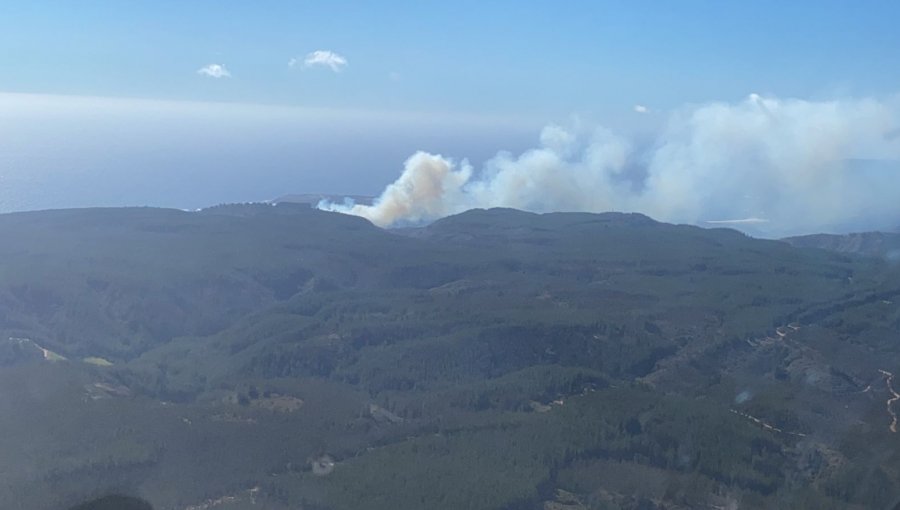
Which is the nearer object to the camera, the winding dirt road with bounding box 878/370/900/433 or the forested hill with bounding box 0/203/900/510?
the forested hill with bounding box 0/203/900/510

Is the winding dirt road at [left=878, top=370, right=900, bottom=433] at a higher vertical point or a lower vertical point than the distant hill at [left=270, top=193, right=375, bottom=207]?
lower

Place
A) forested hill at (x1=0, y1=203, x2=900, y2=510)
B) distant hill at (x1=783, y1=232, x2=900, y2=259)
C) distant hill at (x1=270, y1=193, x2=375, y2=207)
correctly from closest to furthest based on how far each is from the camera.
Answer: forested hill at (x1=0, y1=203, x2=900, y2=510)
distant hill at (x1=783, y1=232, x2=900, y2=259)
distant hill at (x1=270, y1=193, x2=375, y2=207)

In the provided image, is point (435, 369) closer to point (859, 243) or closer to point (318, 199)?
point (859, 243)

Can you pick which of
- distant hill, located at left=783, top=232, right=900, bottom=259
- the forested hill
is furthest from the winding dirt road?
distant hill, located at left=783, top=232, right=900, bottom=259

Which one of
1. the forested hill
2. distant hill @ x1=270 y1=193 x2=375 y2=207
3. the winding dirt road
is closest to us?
the forested hill

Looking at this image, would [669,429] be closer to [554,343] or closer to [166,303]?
[554,343]

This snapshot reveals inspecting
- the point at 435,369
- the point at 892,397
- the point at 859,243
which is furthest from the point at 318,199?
the point at 892,397

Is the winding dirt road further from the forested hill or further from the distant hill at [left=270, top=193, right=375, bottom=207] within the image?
the distant hill at [left=270, top=193, right=375, bottom=207]

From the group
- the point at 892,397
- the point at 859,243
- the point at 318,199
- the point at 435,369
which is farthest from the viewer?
the point at 318,199

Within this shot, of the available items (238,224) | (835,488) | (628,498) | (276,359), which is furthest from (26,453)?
(238,224)
